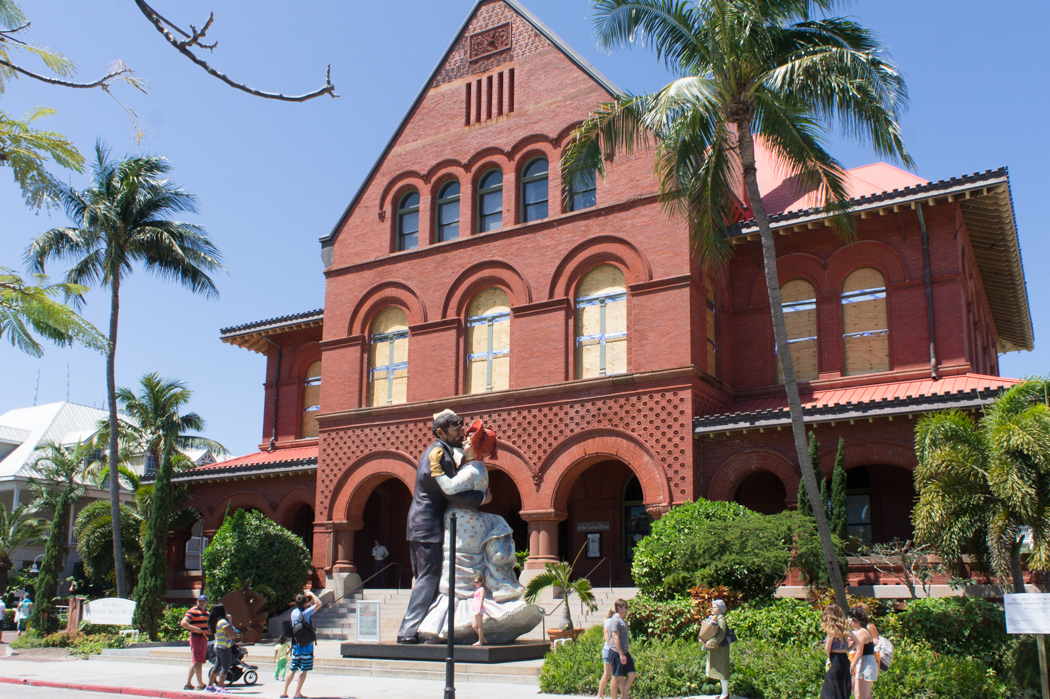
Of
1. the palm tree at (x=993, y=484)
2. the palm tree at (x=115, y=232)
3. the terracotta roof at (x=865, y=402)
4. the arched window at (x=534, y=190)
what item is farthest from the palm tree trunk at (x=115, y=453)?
the palm tree at (x=993, y=484)

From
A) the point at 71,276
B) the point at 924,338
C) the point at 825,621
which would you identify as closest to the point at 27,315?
the point at 825,621

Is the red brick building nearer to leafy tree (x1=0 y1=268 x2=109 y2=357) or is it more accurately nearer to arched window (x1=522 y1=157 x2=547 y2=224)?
arched window (x1=522 y1=157 x2=547 y2=224)

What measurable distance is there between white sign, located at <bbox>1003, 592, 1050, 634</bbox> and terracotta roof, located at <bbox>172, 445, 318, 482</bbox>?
2009cm

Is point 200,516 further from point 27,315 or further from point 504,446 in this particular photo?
point 27,315

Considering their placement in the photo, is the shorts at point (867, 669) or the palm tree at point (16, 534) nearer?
the shorts at point (867, 669)

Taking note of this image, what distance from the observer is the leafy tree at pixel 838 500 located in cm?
1806

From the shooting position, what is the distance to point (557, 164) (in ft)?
81.0

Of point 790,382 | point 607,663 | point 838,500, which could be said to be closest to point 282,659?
point 607,663

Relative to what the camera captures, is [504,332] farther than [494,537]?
Yes

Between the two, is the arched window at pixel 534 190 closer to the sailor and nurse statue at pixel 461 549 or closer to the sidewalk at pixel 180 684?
the sailor and nurse statue at pixel 461 549

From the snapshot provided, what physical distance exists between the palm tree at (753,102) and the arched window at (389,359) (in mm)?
10612

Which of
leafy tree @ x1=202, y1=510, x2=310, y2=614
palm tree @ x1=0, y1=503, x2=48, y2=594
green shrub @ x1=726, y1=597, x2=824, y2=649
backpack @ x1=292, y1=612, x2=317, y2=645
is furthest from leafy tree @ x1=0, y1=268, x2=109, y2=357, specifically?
palm tree @ x1=0, y1=503, x2=48, y2=594

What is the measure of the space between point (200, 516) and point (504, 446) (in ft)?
39.2

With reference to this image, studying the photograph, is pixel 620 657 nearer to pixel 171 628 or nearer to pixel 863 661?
pixel 863 661
